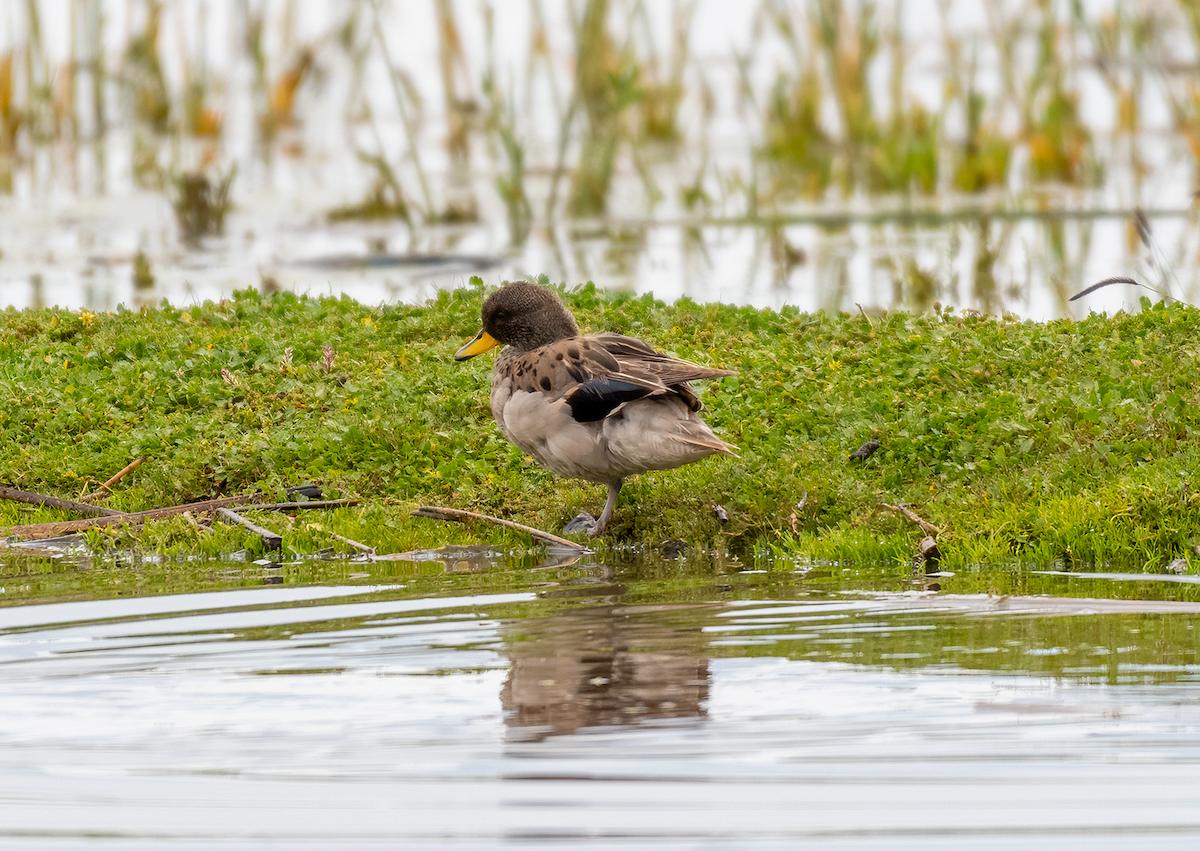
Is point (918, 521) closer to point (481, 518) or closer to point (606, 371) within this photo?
point (606, 371)

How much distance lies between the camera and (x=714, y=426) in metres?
10.6

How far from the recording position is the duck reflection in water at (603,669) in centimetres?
535

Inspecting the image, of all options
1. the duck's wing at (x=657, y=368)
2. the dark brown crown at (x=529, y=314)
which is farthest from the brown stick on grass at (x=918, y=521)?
the dark brown crown at (x=529, y=314)

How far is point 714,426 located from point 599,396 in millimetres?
1914

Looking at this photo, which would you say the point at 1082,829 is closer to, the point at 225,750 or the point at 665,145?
the point at 225,750

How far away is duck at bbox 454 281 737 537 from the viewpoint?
29.0ft

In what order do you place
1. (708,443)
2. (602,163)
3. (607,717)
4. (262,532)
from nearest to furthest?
(607,717) < (708,443) < (262,532) < (602,163)

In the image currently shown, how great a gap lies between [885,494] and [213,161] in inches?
589

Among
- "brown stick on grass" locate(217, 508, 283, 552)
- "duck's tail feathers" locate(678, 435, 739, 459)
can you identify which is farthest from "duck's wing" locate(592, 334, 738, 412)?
"brown stick on grass" locate(217, 508, 283, 552)

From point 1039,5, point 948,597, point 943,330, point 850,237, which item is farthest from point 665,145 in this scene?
point 948,597

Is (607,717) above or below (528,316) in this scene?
below

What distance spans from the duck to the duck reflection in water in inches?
55.8

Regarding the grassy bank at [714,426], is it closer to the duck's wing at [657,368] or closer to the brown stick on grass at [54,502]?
the brown stick on grass at [54,502]

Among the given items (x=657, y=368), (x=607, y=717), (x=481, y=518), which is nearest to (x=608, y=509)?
(x=481, y=518)
